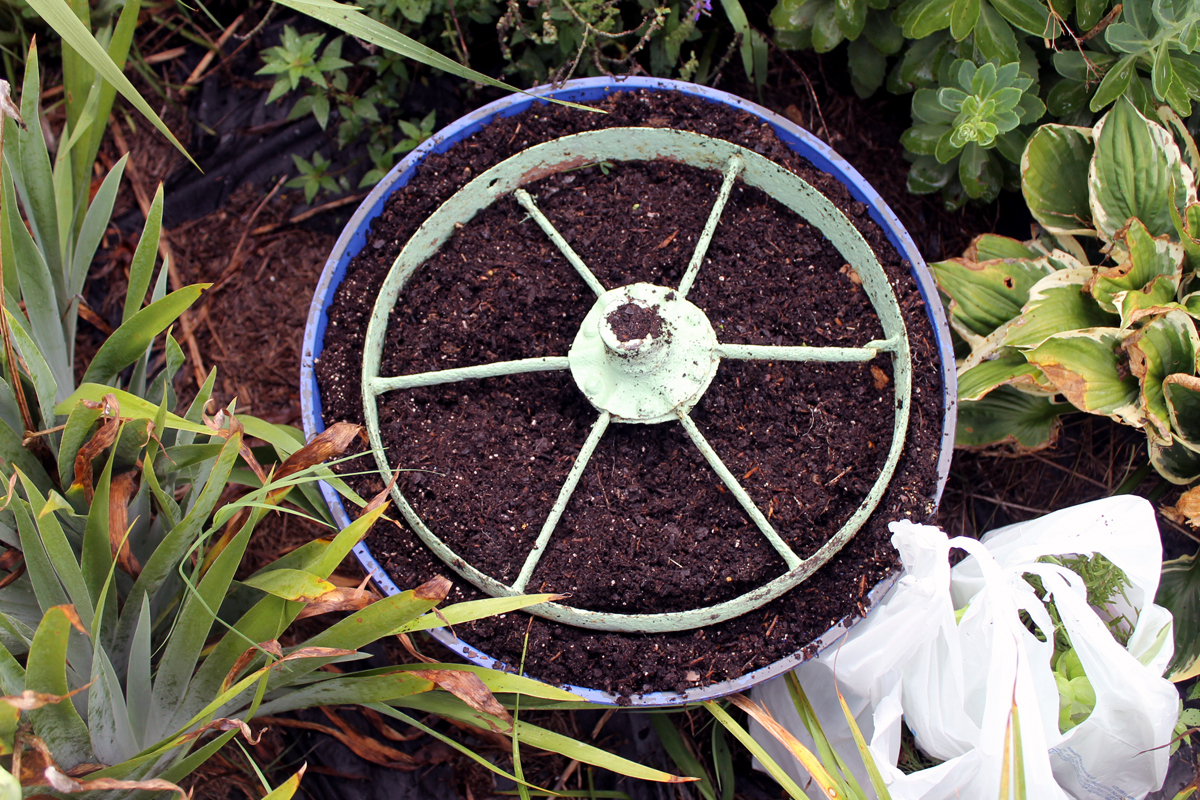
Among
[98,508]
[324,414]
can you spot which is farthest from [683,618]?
[98,508]

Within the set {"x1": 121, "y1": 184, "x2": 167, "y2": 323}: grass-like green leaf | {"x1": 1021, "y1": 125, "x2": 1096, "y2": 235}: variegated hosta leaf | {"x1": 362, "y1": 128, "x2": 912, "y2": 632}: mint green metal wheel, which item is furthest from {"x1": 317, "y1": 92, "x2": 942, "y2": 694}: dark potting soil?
{"x1": 1021, "y1": 125, "x2": 1096, "y2": 235}: variegated hosta leaf

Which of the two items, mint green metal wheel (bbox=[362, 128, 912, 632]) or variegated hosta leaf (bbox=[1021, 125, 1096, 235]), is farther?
variegated hosta leaf (bbox=[1021, 125, 1096, 235])

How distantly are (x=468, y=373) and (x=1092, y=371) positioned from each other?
0.93 m

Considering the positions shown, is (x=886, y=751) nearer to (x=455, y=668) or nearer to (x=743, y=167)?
(x=455, y=668)

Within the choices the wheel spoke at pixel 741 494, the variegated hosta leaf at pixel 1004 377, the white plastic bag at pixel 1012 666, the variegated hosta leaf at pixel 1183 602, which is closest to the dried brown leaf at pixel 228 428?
the wheel spoke at pixel 741 494

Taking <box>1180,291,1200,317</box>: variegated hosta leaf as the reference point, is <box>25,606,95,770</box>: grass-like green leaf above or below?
below

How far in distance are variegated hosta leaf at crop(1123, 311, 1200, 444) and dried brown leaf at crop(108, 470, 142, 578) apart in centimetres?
141

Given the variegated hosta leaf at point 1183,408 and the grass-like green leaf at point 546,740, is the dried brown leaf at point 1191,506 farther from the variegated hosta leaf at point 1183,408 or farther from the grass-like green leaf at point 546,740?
the grass-like green leaf at point 546,740

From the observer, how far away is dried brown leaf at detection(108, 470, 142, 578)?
3.17 feet

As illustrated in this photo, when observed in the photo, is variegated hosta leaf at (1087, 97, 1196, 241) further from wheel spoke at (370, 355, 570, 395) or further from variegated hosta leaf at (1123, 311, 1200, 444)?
wheel spoke at (370, 355, 570, 395)

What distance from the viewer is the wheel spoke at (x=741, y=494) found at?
1023 mm

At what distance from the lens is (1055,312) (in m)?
1.20

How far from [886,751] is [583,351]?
2.32 ft

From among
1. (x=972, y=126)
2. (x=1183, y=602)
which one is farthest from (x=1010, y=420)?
(x=972, y=126)
